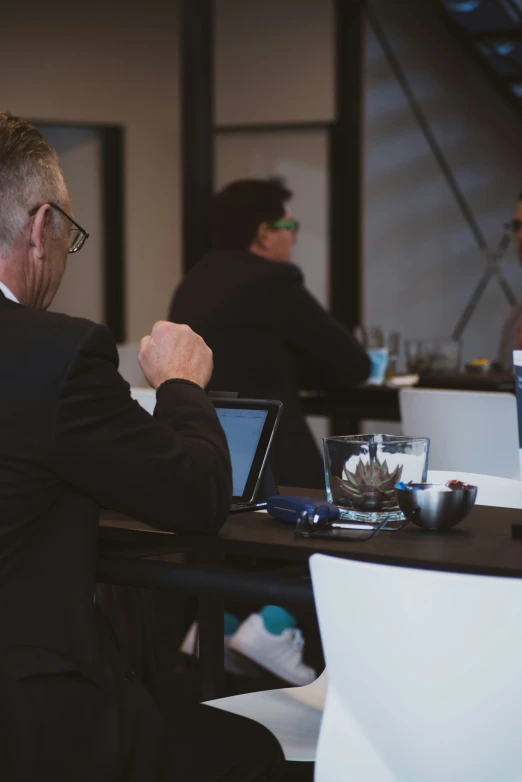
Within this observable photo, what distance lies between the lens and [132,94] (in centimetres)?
709

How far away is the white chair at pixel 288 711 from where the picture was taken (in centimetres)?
186

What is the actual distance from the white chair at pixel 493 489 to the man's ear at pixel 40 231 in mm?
987

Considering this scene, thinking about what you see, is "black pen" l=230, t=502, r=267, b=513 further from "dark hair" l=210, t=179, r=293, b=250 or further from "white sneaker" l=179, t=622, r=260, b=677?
"dark hair" l=210, t=179, r=293, b=250

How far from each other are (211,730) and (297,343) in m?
1.89

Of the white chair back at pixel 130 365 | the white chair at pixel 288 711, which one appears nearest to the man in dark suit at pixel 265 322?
the white chair back at pixel 130 365

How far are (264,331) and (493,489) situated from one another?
1.30m

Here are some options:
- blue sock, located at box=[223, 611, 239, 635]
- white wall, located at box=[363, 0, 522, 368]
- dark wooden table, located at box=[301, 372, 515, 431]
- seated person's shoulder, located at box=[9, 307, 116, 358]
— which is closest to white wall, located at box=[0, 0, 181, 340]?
white wall, located at box=[363, 0, 522, 368]

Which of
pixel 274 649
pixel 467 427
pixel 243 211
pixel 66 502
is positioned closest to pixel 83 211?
pixel 243 211

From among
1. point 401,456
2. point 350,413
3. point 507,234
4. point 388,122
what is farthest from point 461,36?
point 401,456

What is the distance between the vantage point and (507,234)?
7367mm

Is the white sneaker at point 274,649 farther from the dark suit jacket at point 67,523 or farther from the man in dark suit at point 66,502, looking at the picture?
the dark suit jacket at point 67,523

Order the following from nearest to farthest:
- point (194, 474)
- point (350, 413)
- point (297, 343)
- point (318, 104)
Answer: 1. point (194, 474)
2. point (297, 343)
3. point (350, 413)
4. point (318, 104)

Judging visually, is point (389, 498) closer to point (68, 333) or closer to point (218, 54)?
point (68, 333)

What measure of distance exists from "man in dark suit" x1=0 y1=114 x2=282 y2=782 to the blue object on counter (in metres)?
0.15
